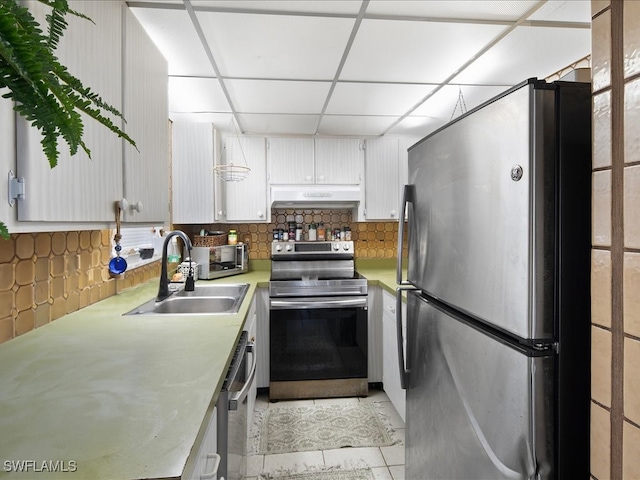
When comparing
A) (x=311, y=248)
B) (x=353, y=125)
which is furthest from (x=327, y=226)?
(x=353, y=125)

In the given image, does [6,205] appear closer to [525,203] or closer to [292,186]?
[525,203]

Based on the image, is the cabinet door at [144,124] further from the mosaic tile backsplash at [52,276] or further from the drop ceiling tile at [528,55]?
the drop ceiling tile at [528,55]

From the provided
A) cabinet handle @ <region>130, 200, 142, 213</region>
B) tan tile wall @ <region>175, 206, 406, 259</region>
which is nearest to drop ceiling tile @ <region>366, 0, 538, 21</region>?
cabinet handle @ <region>130, 200, 142, 213</region>

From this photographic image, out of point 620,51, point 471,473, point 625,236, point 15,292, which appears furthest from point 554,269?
point 15,292

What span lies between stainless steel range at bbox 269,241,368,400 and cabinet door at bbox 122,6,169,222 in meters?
1.23

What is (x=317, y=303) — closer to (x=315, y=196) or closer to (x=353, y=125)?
(x=315, y=196)

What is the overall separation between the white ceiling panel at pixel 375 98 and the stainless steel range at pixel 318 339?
1.28 m

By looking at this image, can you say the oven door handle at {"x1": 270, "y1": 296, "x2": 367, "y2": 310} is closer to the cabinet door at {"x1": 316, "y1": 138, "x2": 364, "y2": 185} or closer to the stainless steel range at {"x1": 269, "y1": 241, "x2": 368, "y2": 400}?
the stainless steel range at {"x1": 269, "y1": 241, "x2": 368, "y2": 400}

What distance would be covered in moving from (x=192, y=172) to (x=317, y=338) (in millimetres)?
1640

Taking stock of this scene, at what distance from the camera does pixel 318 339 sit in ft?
8.60

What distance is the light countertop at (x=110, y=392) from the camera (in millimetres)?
588

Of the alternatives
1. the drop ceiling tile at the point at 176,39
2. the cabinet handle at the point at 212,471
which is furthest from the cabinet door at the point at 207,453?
the drop ceiling tile at the point at 176,39

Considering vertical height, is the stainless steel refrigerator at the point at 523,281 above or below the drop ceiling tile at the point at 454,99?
below

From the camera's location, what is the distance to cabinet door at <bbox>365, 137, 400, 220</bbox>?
10.0 ft
